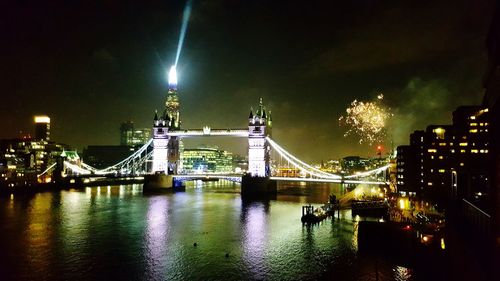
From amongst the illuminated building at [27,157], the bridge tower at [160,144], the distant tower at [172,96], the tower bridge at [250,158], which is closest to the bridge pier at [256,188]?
the tower bridge at [250,158]

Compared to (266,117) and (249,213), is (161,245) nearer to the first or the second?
(249,213)

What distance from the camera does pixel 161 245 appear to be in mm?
37812

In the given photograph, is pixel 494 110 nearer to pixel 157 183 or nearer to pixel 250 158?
pixel 250 158

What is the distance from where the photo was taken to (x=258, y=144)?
92.6m

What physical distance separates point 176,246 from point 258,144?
2230 inches

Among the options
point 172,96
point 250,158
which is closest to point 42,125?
point 172,96

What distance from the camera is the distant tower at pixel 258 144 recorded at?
9119cm

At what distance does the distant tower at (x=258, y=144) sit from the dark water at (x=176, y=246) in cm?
3096

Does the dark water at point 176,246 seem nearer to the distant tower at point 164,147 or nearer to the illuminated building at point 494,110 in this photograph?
the illuminated building at point 494,110

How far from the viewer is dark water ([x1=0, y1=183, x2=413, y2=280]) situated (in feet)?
95.8

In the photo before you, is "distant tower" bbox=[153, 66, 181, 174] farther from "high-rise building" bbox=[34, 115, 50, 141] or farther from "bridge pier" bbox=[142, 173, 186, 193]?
"high-rise building" bbox=[34, 115, 50, 141]

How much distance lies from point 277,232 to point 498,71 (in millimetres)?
31288

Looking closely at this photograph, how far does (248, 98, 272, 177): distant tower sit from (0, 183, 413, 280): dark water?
3096 cm

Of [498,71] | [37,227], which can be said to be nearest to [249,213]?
[37,227]
